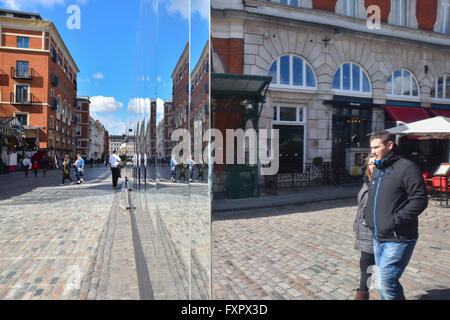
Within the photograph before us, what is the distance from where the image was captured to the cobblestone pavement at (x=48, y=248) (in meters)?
2.63

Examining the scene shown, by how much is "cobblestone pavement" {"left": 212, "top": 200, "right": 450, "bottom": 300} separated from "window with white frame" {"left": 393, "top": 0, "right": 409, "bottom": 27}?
1218 centimetres

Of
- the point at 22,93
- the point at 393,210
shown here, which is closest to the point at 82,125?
the point at 22,93

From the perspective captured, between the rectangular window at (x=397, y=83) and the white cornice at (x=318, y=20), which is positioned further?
the rectangular window at (x=397, y=83)

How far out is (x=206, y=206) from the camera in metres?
1.21

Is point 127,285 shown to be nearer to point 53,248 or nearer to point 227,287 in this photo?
point 227,287

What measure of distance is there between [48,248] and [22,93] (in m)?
31.2

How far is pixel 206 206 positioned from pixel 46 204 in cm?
828

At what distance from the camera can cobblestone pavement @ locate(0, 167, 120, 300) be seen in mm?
2631

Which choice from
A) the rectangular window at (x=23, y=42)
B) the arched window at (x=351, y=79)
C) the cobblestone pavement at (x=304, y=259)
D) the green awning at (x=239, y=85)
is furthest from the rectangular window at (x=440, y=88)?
the rectangular window at (x=23, y=42)

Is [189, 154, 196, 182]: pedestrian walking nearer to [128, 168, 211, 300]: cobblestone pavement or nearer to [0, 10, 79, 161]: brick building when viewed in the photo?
[128, 168, 211, 300]: cobblestone pavement

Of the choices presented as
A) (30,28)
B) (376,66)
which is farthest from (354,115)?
(30,28)

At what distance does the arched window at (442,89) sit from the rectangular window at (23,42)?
33.8 m

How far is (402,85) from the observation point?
43.7ft

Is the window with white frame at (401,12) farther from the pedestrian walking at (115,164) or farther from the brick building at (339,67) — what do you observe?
the pedestrian walking at (115,164)
